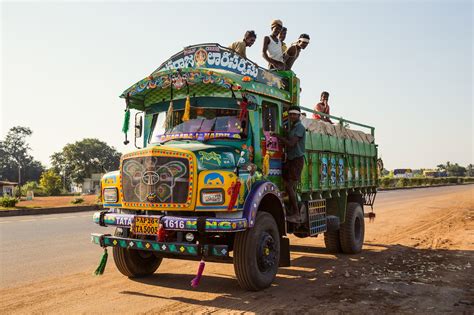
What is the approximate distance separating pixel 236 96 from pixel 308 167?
225 centimetres

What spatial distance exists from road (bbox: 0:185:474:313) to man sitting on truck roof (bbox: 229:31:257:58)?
3.66 m

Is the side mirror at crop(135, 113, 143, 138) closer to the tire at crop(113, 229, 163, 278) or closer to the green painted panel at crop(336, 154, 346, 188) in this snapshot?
the tire at crop(113, 229, 163, 278)

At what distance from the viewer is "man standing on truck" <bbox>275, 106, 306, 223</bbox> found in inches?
291

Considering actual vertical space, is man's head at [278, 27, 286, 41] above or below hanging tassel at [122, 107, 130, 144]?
above

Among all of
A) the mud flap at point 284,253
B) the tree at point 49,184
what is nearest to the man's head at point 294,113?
the mud flap at point 284,253

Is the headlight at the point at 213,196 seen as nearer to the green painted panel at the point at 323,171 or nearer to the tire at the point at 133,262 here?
the tire at the point at 133,262

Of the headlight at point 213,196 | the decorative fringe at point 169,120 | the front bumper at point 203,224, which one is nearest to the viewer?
the front bumper at point 203,224

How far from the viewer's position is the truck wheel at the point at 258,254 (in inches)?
233

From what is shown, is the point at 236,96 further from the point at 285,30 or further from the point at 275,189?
the point at 285,30

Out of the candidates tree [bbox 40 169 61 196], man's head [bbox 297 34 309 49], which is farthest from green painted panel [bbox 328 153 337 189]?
tree [bbox 40 169 61 196]

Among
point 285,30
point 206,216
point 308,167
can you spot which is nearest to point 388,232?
point 308,167

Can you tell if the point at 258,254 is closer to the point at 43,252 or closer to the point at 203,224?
the point at 203,224

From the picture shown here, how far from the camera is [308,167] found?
8.22 m

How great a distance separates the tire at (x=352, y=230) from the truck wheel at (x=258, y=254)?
3.45 metres
